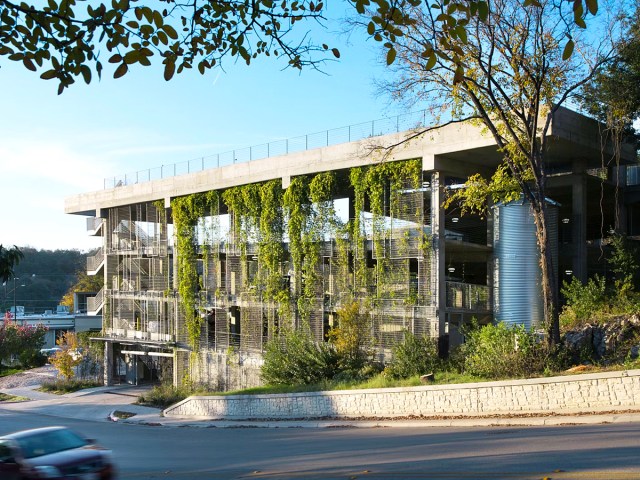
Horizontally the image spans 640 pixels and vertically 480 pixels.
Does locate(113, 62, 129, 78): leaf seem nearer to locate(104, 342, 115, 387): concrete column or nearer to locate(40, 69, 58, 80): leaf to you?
locate(40, 69, 58, 80): leaf

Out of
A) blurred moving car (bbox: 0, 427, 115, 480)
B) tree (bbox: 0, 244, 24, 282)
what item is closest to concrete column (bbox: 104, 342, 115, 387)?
tree (bbox: 0, 244, 24, 282)

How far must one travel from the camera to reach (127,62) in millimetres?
7160

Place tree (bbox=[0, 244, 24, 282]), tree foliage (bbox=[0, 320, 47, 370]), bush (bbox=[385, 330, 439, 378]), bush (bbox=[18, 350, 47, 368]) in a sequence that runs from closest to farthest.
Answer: bush (bbox=[385, 330, 439, 378]) < tree (bbox=[0, 244, 24, 282]) < tree foliage (bbox=[0, 320, 47, 370]) < bush (bbox=[18, 350, 47, 368])

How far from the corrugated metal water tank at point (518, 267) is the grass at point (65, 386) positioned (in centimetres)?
2773

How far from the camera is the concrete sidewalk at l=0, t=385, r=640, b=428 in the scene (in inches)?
731

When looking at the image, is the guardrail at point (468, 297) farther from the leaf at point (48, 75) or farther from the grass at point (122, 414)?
the leaf at point (48, 75)

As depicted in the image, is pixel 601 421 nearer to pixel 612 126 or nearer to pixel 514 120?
pixel 514 120

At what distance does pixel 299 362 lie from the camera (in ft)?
94.1

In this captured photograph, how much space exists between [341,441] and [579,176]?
1778 centimetres

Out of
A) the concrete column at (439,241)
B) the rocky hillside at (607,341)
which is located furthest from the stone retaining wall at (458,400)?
the concrete column at (439,241)

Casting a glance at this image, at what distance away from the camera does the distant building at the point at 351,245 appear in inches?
1123

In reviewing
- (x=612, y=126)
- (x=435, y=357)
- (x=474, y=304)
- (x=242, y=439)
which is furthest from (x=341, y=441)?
(x=612, y=126)

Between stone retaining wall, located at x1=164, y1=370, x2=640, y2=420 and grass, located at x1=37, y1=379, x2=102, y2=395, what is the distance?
723 inches

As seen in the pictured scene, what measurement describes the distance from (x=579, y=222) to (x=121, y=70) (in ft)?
87.3
